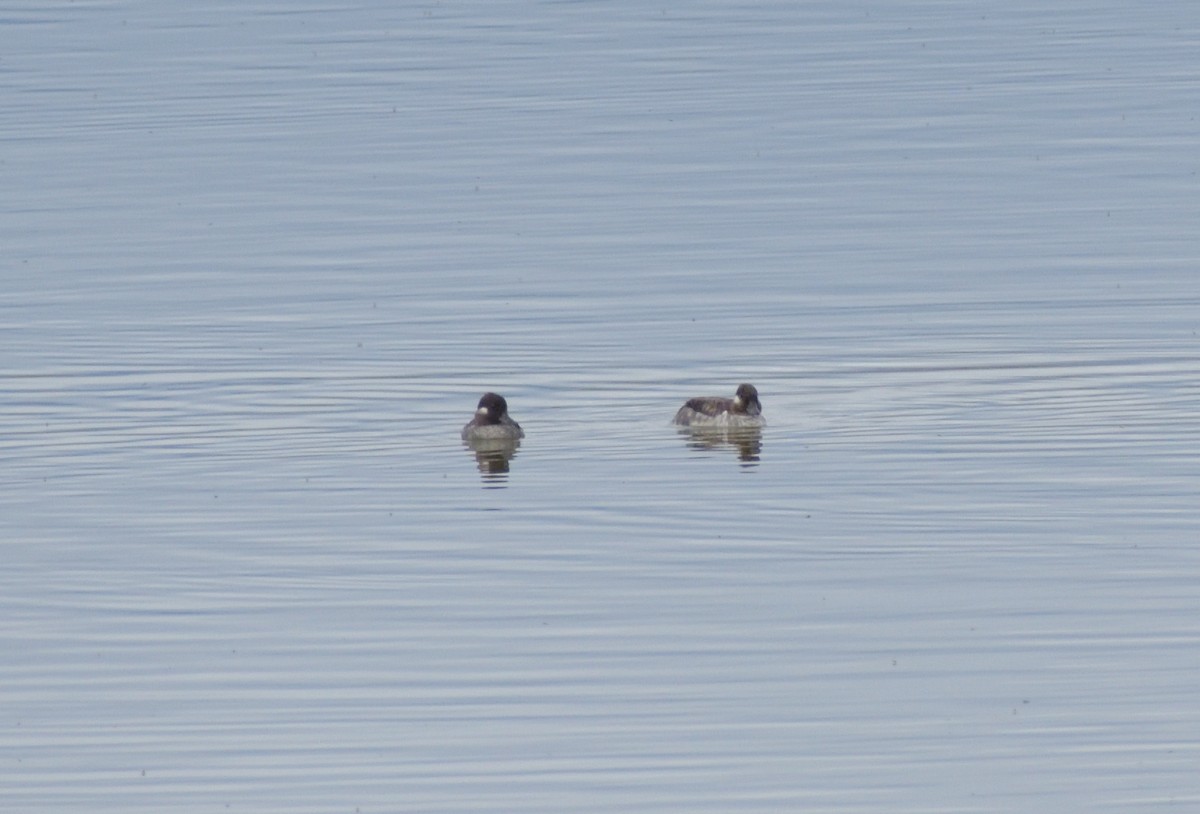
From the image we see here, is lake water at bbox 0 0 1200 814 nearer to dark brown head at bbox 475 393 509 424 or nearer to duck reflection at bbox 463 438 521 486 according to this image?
duck reflection at bbox 463 438 521 486

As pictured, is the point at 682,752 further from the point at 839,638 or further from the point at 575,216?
the point at 575,216

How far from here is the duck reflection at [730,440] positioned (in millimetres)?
18625

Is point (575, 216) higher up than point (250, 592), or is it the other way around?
point (575, 216)

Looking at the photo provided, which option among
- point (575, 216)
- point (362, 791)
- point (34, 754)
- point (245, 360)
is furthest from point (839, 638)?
point (575, 216)

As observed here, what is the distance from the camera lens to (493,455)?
18688mm

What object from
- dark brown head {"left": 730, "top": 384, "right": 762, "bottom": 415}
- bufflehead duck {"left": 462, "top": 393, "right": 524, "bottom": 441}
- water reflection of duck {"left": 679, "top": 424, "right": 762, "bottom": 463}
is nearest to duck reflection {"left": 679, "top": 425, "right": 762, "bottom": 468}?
water reflection of duck {"left": 679, "top": 424, "right": 762, "bottom": 463}

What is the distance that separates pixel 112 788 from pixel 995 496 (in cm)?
690

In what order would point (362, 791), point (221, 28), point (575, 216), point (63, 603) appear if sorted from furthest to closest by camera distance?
point (221, 28) < point (575, 216) < point (63, 603) < point (362, 791)

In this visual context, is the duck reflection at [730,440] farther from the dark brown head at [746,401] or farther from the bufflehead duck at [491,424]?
the bufflehead duck at [491,424]

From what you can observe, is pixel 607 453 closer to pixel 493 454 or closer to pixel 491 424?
pixel 493 454

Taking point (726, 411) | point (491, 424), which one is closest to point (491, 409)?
point (491, 424)

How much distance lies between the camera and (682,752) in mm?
11875

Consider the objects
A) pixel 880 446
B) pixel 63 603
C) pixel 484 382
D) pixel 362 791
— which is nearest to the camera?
pixel 362 791

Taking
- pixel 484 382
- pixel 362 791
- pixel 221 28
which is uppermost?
pixel 221 28
